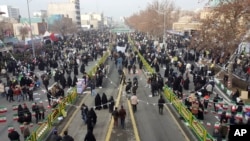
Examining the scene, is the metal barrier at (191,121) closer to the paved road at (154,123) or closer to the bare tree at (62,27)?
the paved road at (154,123)

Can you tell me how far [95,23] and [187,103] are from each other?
18538 centimetres

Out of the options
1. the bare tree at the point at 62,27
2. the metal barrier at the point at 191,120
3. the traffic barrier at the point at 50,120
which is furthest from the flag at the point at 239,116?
the bare tree at the point at 62,27

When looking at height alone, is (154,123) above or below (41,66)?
below

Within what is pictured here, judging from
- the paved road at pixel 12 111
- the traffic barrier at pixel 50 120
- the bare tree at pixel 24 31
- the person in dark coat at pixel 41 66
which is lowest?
the paved road at pixel 12 111

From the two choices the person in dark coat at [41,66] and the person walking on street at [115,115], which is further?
the person in dark coat at [41,66]

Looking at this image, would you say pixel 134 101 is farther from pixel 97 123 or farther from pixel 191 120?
pixel 191 120

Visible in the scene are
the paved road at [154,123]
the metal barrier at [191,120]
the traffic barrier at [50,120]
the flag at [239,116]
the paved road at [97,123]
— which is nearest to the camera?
the metal barrier at [191,120]

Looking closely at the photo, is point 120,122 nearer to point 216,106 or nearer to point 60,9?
point 216,106

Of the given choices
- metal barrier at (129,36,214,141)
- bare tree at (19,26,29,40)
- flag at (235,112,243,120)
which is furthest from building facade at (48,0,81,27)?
flag at (235,112,243,120)

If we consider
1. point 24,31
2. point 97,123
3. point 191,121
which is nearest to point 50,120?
point 97,123

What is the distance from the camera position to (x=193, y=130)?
1385 centimetres

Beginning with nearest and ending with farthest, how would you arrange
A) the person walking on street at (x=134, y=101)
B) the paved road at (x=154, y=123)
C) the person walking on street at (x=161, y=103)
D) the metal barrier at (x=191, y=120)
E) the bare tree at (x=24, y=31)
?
the metal barrier at (x=191, y=120)
the paved road at (x=154, y=123)
the person walking on street at (x=161, y=103)
the person walking on street at (x=134, y=101)
the bare tree at (x=24, y=31)

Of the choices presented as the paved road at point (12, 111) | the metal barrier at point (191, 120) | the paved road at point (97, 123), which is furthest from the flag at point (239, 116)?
the paved road at point (12, 111)

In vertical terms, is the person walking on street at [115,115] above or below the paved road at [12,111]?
above
